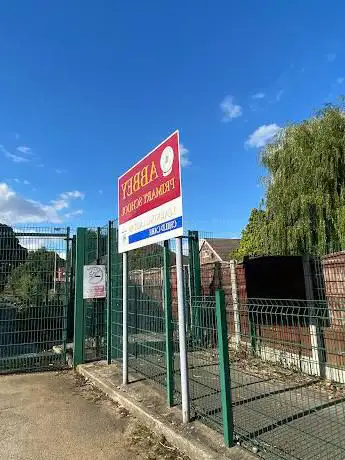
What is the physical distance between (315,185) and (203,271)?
23.6ft

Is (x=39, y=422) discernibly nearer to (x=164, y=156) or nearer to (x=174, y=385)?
(x=174, y=385)

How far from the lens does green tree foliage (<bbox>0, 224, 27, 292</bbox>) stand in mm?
8188

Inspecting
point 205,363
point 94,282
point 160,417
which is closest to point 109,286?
point 94,282

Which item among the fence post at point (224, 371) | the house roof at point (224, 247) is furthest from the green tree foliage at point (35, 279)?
the house roof at point (224, 247)

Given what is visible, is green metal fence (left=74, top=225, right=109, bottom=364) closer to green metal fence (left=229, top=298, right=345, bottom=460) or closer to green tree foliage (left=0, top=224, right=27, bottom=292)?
green tree foliage (left=0, top=224, right=27, bottom=292)

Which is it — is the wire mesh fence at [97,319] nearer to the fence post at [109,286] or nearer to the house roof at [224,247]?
the fence post at [109,286]

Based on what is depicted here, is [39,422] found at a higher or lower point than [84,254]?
lower

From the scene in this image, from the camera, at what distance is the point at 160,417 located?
4.90 metres

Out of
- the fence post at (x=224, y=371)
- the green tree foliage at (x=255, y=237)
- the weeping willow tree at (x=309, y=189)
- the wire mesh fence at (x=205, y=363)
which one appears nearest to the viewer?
the fence post at (x=224, y=371)

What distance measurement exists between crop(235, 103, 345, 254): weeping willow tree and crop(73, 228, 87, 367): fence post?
334 inches

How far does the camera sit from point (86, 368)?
7684 millimetres

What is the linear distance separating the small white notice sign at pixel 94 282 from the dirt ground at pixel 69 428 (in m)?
1.68

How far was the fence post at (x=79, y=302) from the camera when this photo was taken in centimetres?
818

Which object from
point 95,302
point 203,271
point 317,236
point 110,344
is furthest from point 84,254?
point 317,236
